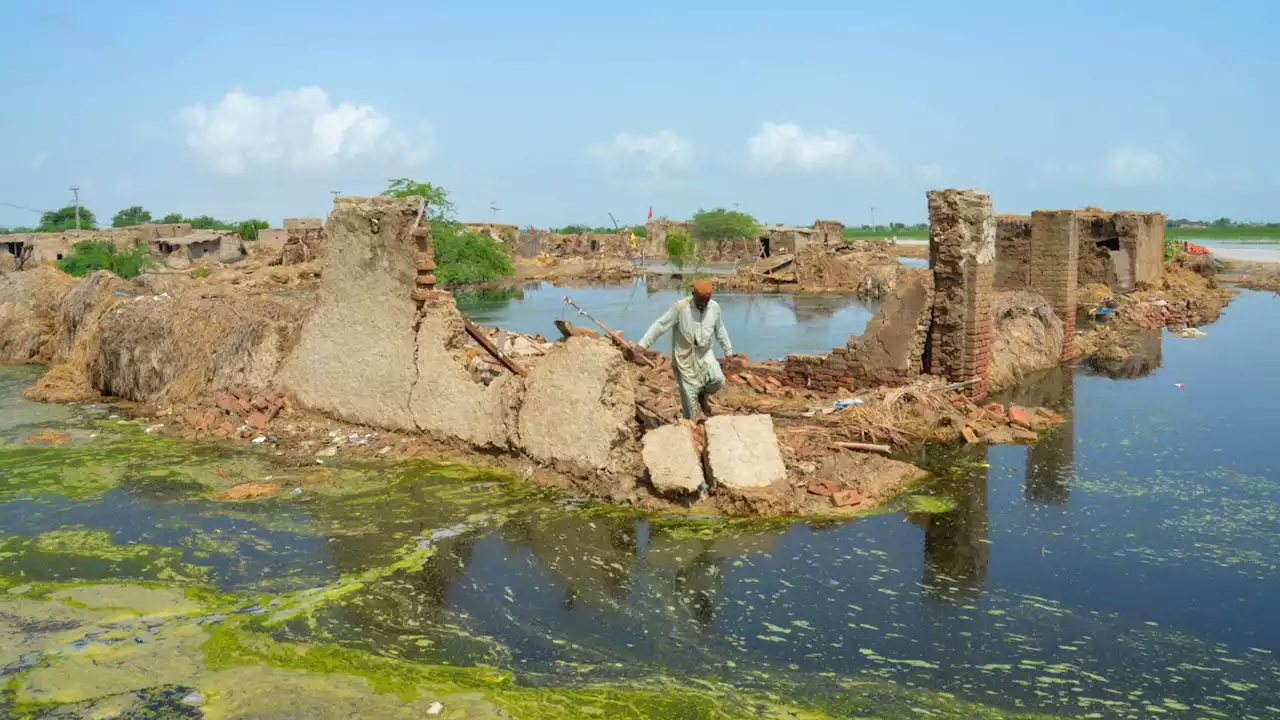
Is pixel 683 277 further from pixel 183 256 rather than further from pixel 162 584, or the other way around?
pixel 162 584

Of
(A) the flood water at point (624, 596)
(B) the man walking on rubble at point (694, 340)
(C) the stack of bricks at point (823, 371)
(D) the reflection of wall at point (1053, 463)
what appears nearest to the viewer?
(A) the flood water at point (624, 596)

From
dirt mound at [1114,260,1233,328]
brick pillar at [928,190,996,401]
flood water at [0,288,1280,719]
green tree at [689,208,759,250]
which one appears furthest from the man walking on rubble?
green tree at [689,208,759,250]

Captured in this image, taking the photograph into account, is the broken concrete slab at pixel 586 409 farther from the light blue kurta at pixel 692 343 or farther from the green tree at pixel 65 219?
the green tree at pixel 65 219

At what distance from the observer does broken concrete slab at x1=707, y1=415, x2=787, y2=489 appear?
7547 mm

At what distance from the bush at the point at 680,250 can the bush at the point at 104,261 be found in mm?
22500

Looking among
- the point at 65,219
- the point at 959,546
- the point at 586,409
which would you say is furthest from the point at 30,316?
the point at 65,219

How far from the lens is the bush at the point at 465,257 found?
113 ft

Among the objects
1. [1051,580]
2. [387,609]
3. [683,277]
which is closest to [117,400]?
[387,609]

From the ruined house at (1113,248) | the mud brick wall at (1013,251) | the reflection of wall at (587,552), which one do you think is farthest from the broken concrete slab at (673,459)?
the ruined house at (1113,248)

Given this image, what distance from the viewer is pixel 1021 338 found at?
14.4 m

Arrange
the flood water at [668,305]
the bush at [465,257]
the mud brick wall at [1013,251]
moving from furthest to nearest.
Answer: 1. the bush at [465,257]
2. the mud brick wall at [1013,251]
3. the flood water at [668,305]

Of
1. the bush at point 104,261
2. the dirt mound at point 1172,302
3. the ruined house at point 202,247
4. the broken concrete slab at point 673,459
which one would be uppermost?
the ruined house at point 202,247

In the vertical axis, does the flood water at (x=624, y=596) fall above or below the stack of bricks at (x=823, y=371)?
below

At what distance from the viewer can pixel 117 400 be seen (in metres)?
12.1
